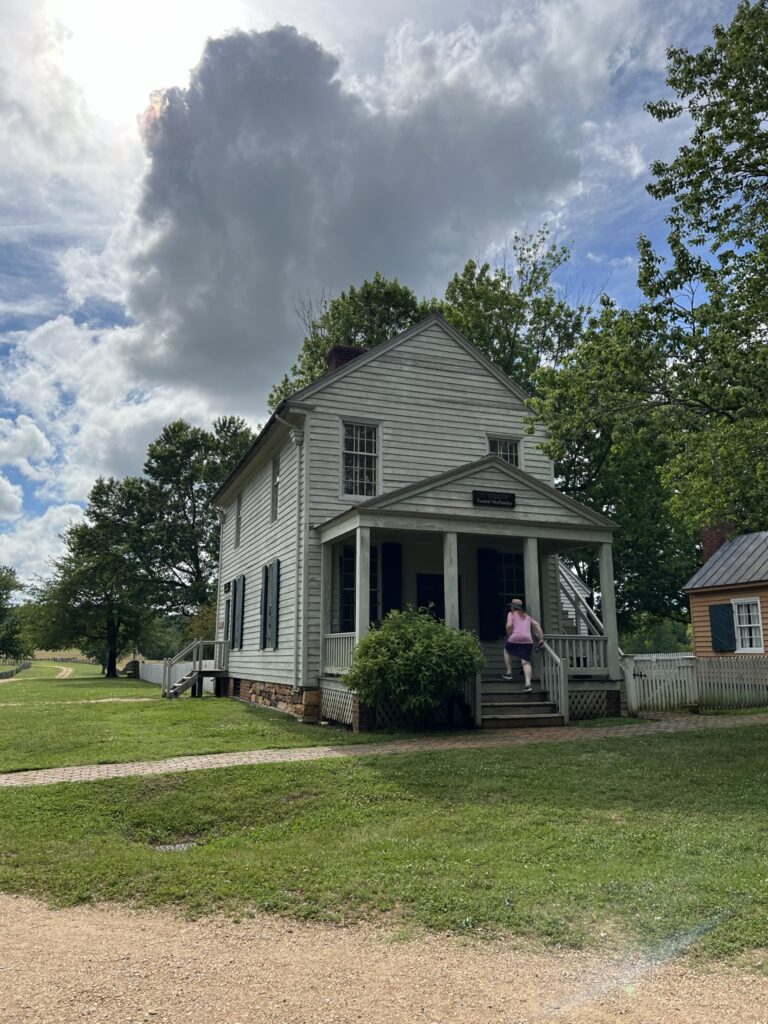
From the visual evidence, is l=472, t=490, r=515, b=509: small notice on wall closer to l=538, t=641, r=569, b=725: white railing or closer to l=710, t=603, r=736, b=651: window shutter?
l=538, t=641, r=569, b=725: white railing

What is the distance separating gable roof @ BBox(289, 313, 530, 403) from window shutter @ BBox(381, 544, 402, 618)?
3.52 metres

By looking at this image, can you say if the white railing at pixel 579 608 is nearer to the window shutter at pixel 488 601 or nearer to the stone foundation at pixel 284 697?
the window shutter at pixel 488 601

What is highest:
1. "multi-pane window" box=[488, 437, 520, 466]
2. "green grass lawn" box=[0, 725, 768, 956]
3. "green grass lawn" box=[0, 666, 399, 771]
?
"multi-pane window" box=[488, 437, 520, 466]

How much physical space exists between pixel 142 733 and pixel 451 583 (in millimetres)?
5660

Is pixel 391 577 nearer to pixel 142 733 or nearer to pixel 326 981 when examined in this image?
pixel 142 733

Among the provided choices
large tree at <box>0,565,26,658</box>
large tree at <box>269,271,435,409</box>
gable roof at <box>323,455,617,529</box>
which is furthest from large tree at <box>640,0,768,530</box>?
large tree at <box>0,565,26,658</box>

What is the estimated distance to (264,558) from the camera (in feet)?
58.5

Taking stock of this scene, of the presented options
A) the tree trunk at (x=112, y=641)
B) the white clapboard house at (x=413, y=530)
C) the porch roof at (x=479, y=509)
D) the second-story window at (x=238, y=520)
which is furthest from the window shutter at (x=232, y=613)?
the tree trunk at (x=112, y=641)

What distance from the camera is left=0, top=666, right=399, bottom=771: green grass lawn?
10.0 meters

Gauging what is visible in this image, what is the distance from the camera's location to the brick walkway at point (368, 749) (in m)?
8.69

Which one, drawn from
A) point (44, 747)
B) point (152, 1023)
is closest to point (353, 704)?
point (44, 747)

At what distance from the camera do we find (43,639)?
44469mm

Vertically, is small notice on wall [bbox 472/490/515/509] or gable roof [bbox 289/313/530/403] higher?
gable roof [bbox 289/313/530/403]

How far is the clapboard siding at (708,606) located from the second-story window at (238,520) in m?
13.9
